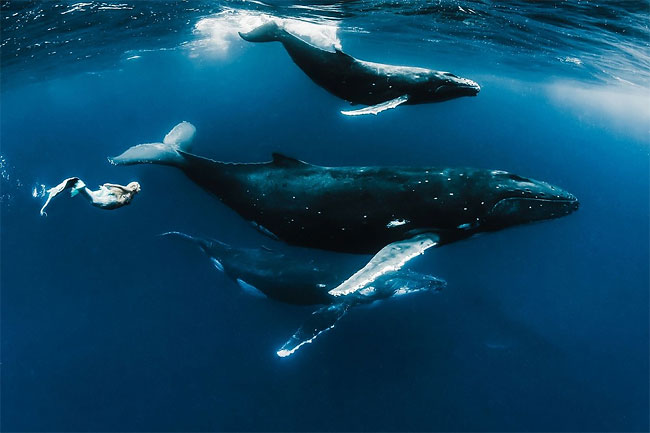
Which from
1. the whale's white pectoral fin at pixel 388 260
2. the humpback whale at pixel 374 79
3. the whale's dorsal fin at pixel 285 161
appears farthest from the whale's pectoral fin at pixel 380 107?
the whale's white pectoral fin at pixel 388 260

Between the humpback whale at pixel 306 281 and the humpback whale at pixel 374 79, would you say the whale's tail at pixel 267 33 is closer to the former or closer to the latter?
the humpback whale at pixel 374 79

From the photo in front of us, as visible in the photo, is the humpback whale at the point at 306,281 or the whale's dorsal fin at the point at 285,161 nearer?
the whale's dorsal fin at the point at 285,161

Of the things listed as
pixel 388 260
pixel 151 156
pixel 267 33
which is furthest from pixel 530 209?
pixel 151 156

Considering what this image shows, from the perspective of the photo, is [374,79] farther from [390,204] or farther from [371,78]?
[390,204]

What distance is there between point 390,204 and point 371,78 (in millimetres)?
3085

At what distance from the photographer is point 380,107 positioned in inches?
280

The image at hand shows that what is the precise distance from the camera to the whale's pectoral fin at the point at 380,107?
6.68 metres

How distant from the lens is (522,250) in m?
17.4

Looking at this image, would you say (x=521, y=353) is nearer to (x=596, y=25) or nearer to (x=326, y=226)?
(x=326, y=226)

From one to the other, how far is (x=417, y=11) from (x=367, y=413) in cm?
1734

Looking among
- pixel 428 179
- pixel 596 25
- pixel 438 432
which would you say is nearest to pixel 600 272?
pixel 596 25

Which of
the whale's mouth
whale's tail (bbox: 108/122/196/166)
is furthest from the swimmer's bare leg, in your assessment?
the whale's mouth

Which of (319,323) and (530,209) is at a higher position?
(530,209)

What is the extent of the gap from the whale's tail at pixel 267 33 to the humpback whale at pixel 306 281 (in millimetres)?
5702
